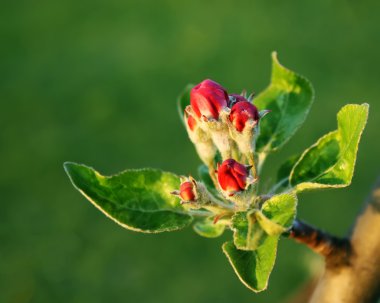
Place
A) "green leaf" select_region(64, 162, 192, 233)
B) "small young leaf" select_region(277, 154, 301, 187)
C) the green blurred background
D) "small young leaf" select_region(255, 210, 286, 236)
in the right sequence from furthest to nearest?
the green blurred background < "small young leaf" select_region(277, 154, 301, 187) < "green leaf" select_region(64, 162, 192, 233) < "small young leaf" select_region(255, 210, 286, 236)

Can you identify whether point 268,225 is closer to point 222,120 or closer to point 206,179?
point 222,120

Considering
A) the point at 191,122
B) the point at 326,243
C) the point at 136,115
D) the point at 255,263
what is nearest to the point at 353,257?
the point at 326,243

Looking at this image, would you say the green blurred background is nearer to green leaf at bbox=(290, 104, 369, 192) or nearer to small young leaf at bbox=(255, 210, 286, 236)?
green leaf at bbox=(290, 104, 369, 192)

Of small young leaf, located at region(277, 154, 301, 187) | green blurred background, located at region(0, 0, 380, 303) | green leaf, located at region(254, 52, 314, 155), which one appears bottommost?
small young leaf, located at region(277, 154, 301, 187)

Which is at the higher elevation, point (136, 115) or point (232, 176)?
point (136, 115)

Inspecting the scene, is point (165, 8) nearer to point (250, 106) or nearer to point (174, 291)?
point (174, 291)

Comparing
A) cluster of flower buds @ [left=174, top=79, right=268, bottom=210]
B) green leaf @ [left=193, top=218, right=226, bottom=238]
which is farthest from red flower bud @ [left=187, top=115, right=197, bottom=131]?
green leaf @ [left=193, top=218, right=226, bottom=238]

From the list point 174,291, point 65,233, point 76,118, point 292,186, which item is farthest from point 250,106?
point 76,118
